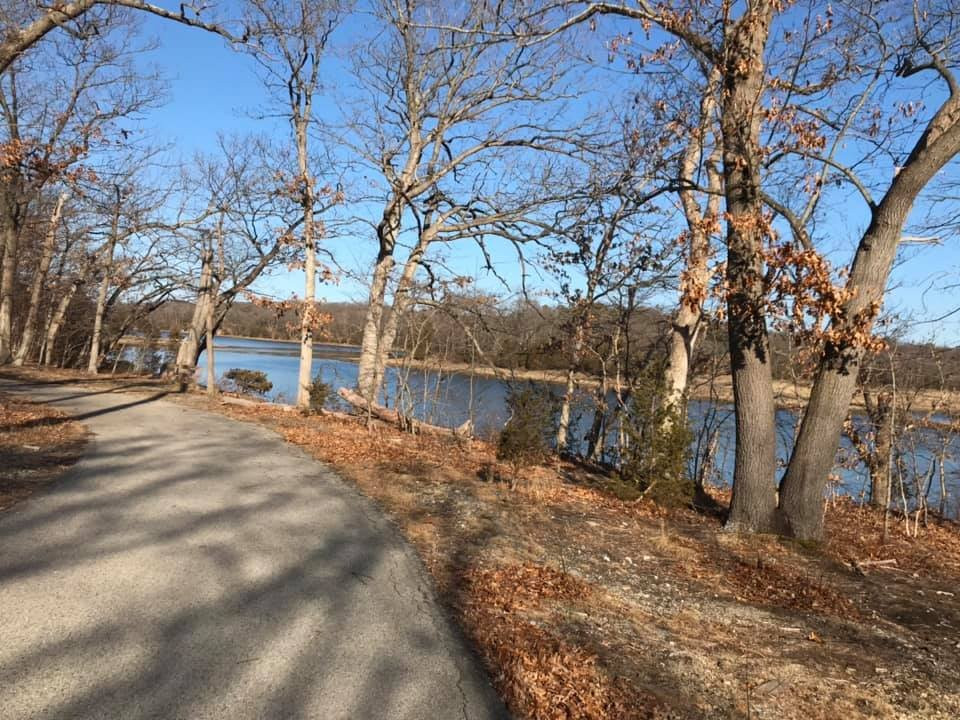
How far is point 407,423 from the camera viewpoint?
14109mm

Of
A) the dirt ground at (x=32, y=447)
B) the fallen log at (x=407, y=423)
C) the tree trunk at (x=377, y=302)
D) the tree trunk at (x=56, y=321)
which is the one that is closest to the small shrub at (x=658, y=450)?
the fallen log at (x=407, y=423)

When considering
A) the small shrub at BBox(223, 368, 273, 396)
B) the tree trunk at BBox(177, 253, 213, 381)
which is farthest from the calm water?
the small shrub at BBox(223, 368, 273, 396)

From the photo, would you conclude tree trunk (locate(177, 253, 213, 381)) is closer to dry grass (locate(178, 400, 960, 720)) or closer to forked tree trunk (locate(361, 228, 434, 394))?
forked tree trunk (locate(361, 228, 434, 394))

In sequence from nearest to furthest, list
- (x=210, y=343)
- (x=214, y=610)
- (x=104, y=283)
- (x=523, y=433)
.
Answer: (x=214, y=610)
(x=523, y=433)
(x=210, y=343)
(x=104, y=283)

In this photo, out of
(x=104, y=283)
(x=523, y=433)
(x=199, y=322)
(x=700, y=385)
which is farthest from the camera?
(x=104, y=283)

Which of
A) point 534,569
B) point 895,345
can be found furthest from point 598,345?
point 534,569

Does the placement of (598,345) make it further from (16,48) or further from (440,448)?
(16,48)

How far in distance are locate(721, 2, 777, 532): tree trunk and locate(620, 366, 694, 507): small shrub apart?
896 mm

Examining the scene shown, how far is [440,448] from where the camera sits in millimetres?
12016

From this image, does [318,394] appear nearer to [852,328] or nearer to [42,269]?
[852,328]

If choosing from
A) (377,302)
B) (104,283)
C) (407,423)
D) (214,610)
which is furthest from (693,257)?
(104,283)

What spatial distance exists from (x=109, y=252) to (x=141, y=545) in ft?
69.1

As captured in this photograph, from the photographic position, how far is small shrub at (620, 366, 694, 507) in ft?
27.9

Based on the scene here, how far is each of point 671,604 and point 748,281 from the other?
387cm
